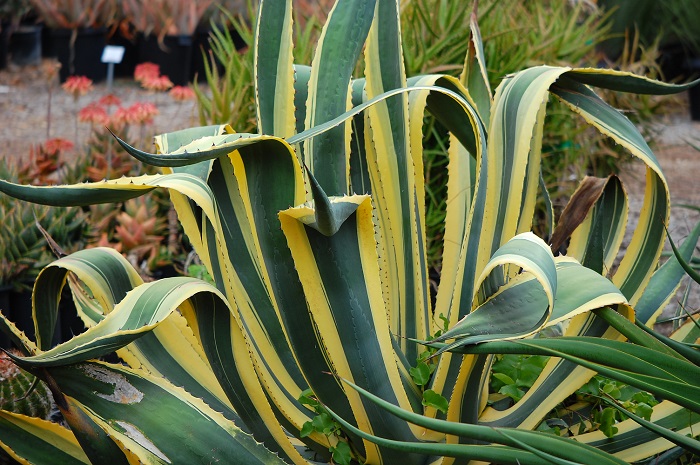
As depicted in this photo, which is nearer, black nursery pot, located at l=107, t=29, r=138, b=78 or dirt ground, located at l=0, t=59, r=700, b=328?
dirt ground, located at l=0, t=59, r=700, b=328

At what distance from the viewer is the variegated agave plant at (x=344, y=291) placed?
91 centimetres

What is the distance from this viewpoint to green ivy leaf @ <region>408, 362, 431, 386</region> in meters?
1.18

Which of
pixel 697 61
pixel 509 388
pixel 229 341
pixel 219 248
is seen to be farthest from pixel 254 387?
pixel 697 61

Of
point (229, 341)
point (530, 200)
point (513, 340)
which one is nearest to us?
point (513, 340)

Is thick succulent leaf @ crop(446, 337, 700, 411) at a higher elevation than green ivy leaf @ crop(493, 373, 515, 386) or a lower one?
higher

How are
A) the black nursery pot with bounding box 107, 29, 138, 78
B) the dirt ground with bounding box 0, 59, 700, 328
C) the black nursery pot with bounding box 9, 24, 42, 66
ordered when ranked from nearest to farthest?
the dirt ground with bounding box 0, 59, 700, 328
the black nursery pot with bounding box 107, 29, 138, 78
the black nursery pot with bounding box 9, 24, 42, 66

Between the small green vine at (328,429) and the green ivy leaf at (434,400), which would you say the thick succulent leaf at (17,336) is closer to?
the small green vine at (328,429)

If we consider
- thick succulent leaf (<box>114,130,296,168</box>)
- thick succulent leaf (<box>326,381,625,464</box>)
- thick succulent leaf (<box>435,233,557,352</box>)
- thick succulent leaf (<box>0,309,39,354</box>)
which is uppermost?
thick succulent leaf (<box>114,130,296,168</box>)

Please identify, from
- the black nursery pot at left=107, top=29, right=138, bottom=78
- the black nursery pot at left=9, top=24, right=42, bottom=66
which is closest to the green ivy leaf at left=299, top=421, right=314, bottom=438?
the black nursery pot at left=107, top=29, right=138, bottom=78

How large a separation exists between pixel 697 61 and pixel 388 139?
565 centimetres

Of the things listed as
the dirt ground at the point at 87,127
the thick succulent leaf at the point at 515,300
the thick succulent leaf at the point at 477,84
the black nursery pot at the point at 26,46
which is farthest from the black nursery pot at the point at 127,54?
the thick succulent leaf at the point at 515,300

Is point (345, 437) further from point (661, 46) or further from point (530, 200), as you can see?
point (661, 46)

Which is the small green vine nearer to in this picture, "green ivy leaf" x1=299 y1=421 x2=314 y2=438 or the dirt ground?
"green ivy leaf" x1=299 y1=421 x2=314 y2=438

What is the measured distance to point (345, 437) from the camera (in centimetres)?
119
